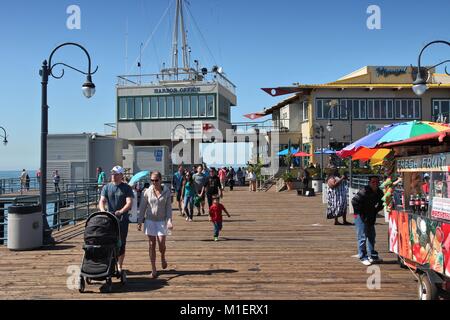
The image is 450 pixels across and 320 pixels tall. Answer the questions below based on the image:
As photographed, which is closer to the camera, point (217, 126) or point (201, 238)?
point (201, 238)

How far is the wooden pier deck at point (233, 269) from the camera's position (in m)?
6.88

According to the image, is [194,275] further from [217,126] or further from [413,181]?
[217,126]

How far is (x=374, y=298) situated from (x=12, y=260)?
675 cm

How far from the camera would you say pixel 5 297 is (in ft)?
22.1

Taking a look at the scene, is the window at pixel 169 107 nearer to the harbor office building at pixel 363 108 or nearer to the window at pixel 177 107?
the window at pixel 177 107

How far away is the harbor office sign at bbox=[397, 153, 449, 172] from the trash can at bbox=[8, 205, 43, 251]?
24.8 ft

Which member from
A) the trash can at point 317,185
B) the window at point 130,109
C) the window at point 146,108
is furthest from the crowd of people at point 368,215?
the window at point 130,109

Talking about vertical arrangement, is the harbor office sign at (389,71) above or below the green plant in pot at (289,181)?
above

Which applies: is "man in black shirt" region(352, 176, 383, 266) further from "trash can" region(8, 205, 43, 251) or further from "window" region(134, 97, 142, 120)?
"window" region(134, 97, 142, 120)

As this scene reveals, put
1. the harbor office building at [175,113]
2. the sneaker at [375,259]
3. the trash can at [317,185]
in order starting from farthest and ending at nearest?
the harbor office building at [175,113] → the trash can at [317,185] → the sneaker at [375,259]

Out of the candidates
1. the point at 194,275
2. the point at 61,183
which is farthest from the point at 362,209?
the point at 61,183

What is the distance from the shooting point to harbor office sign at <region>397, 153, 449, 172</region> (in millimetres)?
6652

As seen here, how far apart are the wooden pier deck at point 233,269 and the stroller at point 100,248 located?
26 cm

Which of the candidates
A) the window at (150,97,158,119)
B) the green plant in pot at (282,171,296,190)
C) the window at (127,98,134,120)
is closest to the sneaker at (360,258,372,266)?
the green plant in pot at (282,171,296,190)
